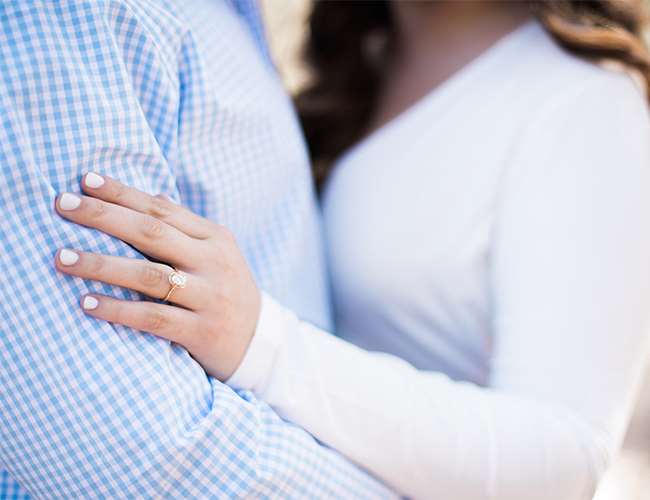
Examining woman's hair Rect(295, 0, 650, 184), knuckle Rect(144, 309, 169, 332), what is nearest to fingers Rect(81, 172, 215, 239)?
knuckle Rect(144, 309, 169, 332)

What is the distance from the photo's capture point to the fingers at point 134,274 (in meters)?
0.73

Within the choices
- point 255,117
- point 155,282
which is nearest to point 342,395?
point 155,282

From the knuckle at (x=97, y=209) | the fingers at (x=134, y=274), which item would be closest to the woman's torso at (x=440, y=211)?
the fingers at (x=134, y=274)

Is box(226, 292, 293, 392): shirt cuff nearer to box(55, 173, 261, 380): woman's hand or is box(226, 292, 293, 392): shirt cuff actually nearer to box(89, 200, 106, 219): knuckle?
box(55, 173, 261, 380): woman's hand

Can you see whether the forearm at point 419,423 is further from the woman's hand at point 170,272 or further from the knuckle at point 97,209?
the knuckle at point 97,209

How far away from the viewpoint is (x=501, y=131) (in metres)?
1.22

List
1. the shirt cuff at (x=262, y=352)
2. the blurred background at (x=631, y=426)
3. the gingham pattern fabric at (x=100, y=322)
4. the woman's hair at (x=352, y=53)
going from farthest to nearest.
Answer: the blurred background at (x=631, y=426) → the woman's hair at (x=352, y=53) → the shirt cuff at (x=262, y=352) → the gingham pattern fabric at (x=100, y=322)

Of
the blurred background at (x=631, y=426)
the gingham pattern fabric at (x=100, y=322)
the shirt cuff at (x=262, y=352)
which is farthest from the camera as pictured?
the blurred background at (x=631, y=426)

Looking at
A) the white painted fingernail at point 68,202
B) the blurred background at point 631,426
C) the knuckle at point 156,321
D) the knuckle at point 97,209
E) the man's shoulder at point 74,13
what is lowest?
the blurred background at point 631,426

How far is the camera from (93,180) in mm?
759

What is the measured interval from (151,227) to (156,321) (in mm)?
103

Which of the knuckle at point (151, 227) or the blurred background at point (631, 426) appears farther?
the blurred background at point (631, 426)

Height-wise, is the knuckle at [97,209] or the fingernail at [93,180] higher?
the fingernail at [93,180]

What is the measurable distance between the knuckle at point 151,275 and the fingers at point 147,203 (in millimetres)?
63
